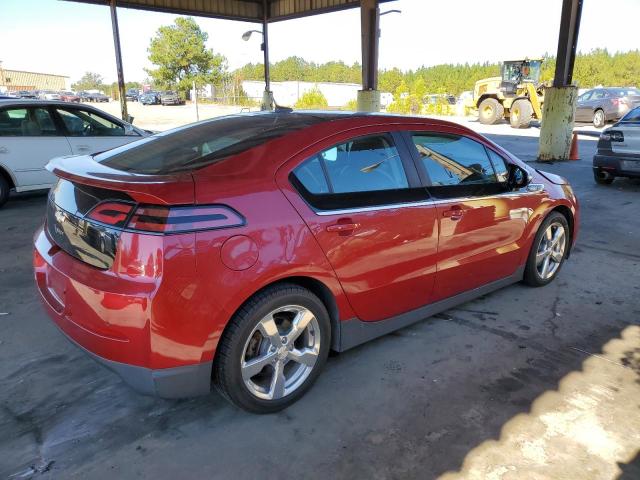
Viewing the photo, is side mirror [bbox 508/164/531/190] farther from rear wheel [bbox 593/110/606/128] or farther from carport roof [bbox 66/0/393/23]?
rear wheel [bbox 593/110/606/128]

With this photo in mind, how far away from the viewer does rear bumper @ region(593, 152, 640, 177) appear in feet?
28.0

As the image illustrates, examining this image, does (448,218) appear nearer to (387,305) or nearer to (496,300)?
(387,305)

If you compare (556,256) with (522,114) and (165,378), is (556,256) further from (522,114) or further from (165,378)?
(522,114)

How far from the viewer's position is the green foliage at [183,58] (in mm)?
55125

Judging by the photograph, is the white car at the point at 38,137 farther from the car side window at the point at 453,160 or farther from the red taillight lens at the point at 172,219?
the red taillight lens at the point at 172,219

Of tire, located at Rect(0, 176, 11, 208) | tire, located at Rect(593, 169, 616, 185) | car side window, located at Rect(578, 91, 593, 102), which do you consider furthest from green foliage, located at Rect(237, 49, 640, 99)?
tire, located at Rect(0, 176, 11, 208)

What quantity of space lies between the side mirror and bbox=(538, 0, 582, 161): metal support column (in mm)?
9400

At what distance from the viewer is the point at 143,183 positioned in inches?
90.0

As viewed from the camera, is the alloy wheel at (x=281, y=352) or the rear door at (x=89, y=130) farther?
the rear door at (x=89, y=130)

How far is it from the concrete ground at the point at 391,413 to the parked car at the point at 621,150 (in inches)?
223

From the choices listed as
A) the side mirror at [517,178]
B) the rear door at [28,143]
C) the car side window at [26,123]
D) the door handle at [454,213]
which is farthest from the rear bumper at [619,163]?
the car side window at [26,123]

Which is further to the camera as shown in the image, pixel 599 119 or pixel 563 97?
pixel 599 119

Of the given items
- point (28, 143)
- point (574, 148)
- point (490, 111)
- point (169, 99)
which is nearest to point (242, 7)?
point (574, 148)

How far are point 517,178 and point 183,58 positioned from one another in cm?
5874
